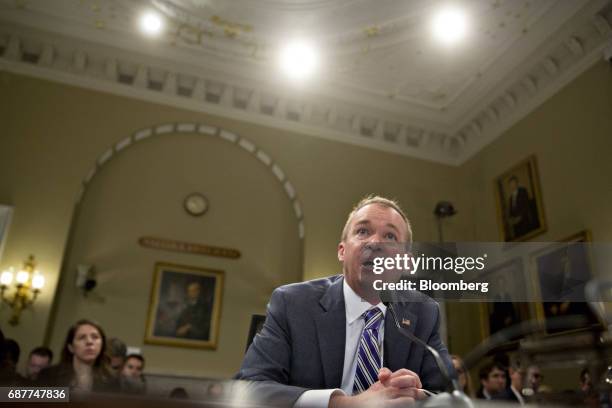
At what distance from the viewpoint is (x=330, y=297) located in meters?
1.89

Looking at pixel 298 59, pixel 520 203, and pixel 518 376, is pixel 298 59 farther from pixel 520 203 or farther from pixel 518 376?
pixel 518 376

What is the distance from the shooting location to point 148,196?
21.4ft

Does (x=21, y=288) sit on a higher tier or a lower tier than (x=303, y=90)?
lower

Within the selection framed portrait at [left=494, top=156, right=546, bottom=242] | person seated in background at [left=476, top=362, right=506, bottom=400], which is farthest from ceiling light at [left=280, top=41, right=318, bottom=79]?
person seated in background at [left=476, top=362, right=506, bottom=400]

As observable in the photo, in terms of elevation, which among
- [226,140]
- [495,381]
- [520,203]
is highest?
[226,140]

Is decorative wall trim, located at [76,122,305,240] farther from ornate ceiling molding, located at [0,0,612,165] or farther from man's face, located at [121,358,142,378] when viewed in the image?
man's face, located at [121,358,142,378]

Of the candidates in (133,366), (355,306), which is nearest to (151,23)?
(133,366)

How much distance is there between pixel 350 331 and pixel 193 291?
15.6 ft

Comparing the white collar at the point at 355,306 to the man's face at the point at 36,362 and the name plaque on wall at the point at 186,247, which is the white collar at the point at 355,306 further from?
the name plaque on wall at the point at 186,247

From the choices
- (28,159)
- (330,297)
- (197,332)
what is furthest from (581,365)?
(28,159)

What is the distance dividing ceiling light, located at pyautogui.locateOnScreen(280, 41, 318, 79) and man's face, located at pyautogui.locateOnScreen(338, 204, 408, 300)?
503 centimetres

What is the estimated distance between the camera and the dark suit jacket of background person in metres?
1.71

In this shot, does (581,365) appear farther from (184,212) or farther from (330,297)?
(184,212)

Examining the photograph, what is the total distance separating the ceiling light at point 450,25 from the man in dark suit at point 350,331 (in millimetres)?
4892
